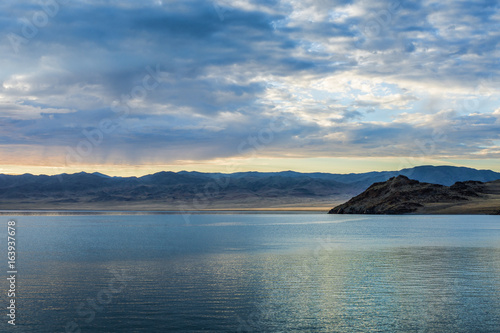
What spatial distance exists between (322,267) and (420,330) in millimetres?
19707

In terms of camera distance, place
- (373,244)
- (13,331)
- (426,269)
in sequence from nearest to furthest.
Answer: (13,331) < (426,269) < (373,244)

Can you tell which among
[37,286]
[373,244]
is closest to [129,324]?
[37,286]

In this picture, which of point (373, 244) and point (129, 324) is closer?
point (129, 324)

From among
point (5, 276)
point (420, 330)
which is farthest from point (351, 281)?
point (5, 276)

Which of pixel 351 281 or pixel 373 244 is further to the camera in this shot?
pixel 373 244

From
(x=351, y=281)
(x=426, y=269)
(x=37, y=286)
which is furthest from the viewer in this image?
(x=426, y=269)

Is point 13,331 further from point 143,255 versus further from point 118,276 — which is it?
point 143,255

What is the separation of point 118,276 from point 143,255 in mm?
14681

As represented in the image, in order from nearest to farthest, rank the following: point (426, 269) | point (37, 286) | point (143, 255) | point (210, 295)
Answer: point (210, 295)
point (37, 286)
point (426, 269)
point (143, 255)

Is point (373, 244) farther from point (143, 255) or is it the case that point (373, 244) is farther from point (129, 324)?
point (129, 324)

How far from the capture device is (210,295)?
2917cm

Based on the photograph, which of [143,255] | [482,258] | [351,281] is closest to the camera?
[351,281]

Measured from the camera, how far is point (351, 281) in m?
34.4

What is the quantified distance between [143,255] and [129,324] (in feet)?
94.1
